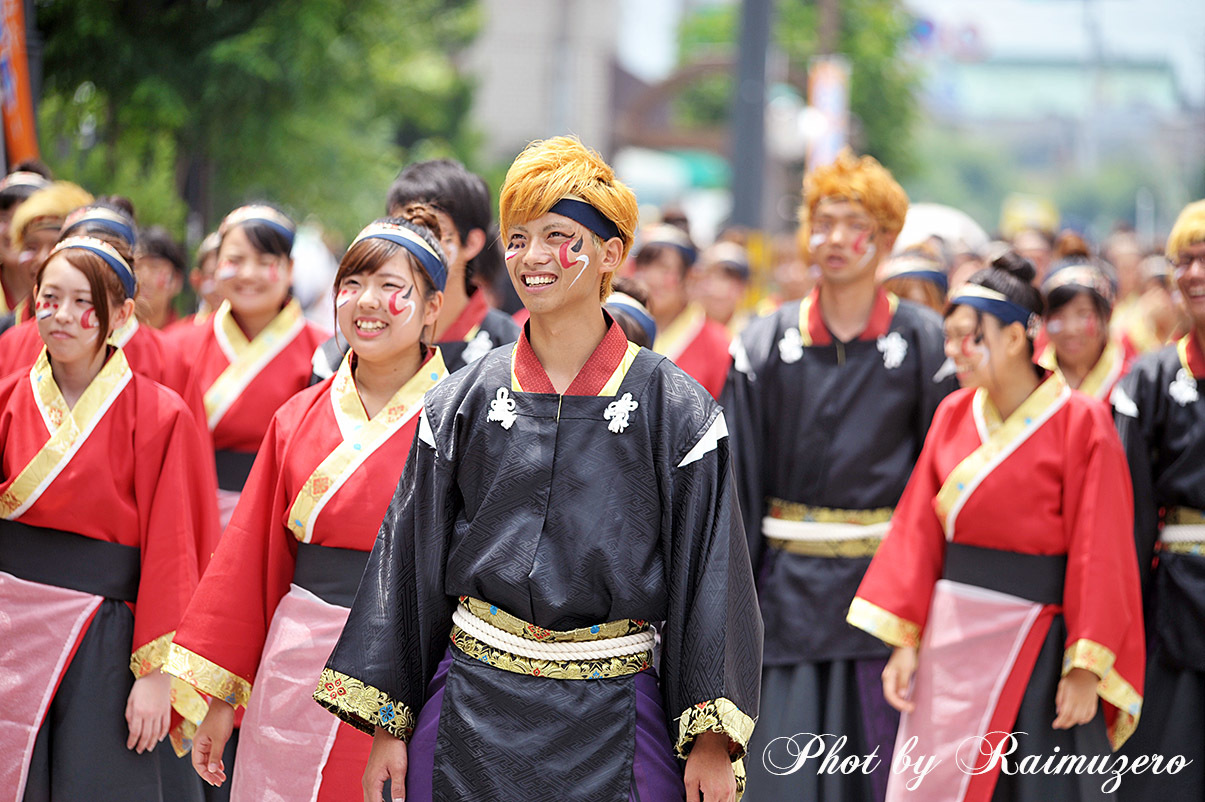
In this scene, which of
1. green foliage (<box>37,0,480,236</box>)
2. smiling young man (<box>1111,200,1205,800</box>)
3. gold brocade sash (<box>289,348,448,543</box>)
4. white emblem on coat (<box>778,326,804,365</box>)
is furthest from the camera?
green foliage (<box>37,0,480,236</box>)

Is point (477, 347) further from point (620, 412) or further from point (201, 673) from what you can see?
point (620, 412)

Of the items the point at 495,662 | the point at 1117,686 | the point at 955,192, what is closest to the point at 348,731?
the point at 495,662

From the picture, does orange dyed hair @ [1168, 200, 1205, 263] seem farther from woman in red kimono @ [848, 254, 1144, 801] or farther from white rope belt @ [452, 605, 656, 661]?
white rope belt @ [452, 605, 656, 661]

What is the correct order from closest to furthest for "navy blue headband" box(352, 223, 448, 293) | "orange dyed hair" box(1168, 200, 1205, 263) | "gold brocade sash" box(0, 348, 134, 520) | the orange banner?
"navy blue headband" box(352, 223, 448, 293) → "gold brocade sash" box(0, 348, 134, 520) → "orange dyed hair" box(1168, 200, 1205, 263) → the orange banner

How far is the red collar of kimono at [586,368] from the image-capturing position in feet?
9.35

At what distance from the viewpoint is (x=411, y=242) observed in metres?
3.52

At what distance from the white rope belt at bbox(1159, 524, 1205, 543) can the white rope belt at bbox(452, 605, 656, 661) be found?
2.56 m

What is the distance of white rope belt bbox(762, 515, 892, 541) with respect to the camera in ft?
15.6

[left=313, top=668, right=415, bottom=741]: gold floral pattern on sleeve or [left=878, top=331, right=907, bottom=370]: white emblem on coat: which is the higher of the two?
[left=878, top=331, right=907, bottom=370]: white emblem on coat

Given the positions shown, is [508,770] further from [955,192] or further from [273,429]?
[955,192]

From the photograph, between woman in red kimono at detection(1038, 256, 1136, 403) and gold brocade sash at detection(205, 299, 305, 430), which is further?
woman in red kimono at detection(1038, 256, 1136, 403)

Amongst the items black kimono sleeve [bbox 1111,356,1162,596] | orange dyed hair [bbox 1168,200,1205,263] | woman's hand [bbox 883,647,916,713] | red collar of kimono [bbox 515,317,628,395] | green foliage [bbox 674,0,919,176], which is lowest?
woman's hand [bbox 883,647,916,713]

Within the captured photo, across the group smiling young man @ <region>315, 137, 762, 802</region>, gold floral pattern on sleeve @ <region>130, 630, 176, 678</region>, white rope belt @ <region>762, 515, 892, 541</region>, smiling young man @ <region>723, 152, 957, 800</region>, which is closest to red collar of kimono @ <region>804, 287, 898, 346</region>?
smiling young man @ <region>723, 152, 957, 800</region>

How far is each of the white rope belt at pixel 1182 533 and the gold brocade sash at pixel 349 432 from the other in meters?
2.66
